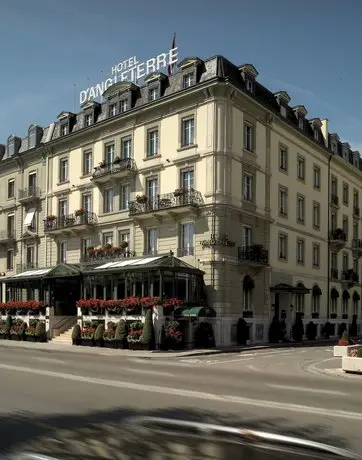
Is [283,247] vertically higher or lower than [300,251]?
higher

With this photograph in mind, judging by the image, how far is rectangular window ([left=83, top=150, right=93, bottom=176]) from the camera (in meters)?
39.6

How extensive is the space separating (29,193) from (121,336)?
771 inches

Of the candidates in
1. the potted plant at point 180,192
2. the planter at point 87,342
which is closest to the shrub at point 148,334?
the planter at point 87,342

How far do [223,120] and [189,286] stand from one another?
31.8 ft

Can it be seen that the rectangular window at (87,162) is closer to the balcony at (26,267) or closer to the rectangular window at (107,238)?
the rectangular window at (107,238)

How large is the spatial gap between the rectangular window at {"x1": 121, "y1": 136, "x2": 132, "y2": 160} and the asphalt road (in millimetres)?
20675

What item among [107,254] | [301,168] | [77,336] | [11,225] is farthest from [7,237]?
[301,168]

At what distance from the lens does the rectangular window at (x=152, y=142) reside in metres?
35.4

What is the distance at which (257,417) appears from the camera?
925cm

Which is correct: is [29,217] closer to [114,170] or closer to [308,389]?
[114,170]

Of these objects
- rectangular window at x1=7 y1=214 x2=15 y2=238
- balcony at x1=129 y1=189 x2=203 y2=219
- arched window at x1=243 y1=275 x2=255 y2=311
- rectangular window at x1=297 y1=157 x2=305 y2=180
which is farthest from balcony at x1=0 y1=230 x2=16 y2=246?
rectangular window at x1=297 y1=157 x2=305 y2=180

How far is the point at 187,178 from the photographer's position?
33.3m

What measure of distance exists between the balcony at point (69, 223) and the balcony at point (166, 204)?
177 inches

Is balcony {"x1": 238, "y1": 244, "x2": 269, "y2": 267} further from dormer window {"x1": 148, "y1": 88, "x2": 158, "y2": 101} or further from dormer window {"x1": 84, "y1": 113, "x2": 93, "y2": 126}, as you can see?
dormer window {"x1": 84, "y1": 113, "x2": 93, "y2": 126}
